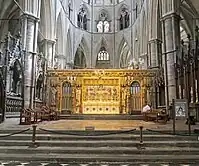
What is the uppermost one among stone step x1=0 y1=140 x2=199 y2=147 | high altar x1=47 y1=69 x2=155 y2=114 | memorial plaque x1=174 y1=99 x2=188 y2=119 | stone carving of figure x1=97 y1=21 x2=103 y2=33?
stone carving of figure x1=97 y1=21 x2=103 y2=33

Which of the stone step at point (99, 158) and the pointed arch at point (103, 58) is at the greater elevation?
the pointed arch at point (103, 58)

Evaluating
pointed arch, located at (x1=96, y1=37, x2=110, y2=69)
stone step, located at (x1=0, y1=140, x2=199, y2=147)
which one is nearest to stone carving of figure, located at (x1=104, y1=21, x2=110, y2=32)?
pointed arch, located at (x1=96, y1=37, x2=110, y2=69)

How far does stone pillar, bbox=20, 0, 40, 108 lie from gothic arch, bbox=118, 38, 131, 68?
22098mm

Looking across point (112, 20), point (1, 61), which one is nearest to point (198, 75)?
point (1, 61)

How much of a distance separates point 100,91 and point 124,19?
22220 millimetres

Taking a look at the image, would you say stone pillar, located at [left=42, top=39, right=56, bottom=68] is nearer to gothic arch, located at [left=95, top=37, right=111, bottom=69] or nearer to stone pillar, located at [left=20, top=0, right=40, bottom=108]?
stone pillar, located at [left=20, top=0, right=40, bottom=108]

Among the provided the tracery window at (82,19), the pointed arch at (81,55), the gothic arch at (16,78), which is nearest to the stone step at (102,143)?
the gothic arch at (16,78)

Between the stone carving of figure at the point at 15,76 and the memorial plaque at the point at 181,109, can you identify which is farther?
the stone carving of figure at the point at 15,76

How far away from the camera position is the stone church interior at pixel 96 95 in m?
6.47

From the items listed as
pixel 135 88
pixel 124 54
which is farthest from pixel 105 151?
pixel 124 54

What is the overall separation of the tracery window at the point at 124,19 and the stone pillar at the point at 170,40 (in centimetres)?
2015

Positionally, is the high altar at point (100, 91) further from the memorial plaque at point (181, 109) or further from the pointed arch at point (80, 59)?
the pointed arch at point (80, 59)

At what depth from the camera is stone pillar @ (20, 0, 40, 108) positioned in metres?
16.8

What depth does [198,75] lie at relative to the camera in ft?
41.5
